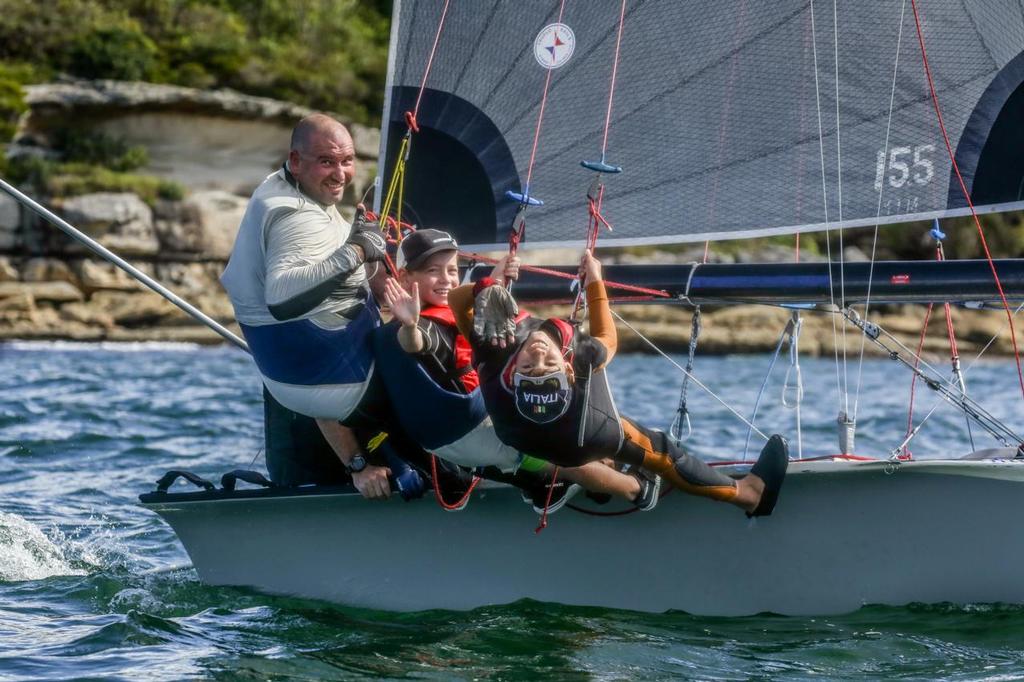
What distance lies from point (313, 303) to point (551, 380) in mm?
722

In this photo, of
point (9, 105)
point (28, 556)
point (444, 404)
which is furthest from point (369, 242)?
point (9, 105)

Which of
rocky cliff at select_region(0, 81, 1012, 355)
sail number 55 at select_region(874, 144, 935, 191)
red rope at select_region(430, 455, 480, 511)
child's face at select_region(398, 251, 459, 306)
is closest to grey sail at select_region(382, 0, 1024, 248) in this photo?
sail number 55 at select_region(874, 144, 935, 191)

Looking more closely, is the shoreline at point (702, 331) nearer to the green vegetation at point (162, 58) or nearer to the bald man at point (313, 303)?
the green vegetation at point (162, 58)

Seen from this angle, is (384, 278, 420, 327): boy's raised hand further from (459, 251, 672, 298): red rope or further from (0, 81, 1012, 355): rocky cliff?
(0, 81, 1012, 355): rocky cliff

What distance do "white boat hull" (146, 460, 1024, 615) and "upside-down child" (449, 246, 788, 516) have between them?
17.2 inches

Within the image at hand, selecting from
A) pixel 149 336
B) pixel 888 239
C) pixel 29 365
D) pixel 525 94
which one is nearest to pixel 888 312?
pixel 888 239

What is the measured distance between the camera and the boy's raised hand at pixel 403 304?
12.4 feet

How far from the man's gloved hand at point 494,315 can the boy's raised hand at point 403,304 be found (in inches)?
6.6

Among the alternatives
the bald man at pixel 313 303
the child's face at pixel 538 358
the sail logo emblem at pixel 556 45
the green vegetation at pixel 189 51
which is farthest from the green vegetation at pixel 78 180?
the child's face at pixel 538 358

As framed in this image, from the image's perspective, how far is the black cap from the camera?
4.08 m

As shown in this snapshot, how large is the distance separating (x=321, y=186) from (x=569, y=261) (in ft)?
62.4

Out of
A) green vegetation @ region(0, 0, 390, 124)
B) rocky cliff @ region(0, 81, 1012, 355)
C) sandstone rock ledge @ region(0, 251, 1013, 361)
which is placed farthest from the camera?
green vegetation @ region(0, 0, 390, 124)

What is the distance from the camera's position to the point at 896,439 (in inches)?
400

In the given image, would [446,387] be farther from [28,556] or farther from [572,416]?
[28,556]
